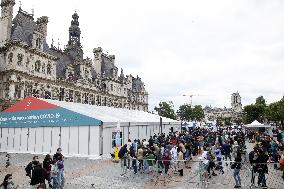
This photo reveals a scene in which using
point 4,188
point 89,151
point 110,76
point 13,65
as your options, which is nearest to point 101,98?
point 110,76

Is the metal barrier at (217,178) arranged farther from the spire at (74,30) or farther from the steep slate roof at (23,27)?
the spire at (74,30)

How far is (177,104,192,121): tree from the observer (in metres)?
115

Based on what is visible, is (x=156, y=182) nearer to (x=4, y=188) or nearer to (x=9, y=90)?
(x=4, y=188)

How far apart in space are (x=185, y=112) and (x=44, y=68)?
7677cm

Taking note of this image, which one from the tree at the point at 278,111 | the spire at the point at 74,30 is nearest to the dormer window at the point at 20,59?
the spire at the point at 74,30

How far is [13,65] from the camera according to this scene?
139 feet

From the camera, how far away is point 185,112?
116 meters

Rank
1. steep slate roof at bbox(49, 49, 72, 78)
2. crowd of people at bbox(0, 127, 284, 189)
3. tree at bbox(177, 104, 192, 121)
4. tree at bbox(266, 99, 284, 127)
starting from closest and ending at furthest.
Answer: crowd of people at bbox(0, 127, 284, 189), steep slate roof at bbox(49, 49, 72, 78), tree at bbox(266, 99, 284, 127), tree at bbox(177, 104, 192, 121)

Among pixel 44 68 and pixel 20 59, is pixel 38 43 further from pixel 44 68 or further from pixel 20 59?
pixel 20 59

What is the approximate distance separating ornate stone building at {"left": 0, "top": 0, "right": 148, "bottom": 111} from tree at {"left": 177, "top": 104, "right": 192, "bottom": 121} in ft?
159

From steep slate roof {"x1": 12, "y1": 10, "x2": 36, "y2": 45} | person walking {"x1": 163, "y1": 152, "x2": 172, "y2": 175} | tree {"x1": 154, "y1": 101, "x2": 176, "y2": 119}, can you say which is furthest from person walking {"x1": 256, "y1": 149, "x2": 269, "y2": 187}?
tree {"x1": 154, "y1": 101, "x2": 176, "y2": 119}

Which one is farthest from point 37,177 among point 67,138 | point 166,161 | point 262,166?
point 67,138

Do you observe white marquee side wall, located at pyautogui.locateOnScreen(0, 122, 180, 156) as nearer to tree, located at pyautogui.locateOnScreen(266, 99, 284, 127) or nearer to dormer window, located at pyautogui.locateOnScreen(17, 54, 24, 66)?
dormer window, located at pyautogui.locateOnScreen(17, 54, 24, 66)

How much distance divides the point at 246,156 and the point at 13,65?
35137 mm
